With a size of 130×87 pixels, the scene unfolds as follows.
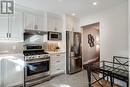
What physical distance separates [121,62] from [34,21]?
3252 mm

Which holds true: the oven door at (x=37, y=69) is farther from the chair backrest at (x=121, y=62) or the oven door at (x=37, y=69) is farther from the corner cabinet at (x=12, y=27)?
the chair backrest at (x=121, y=62)

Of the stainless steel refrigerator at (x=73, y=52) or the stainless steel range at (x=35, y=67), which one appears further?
the stainless steel refrigerator at (x=73, y=52)

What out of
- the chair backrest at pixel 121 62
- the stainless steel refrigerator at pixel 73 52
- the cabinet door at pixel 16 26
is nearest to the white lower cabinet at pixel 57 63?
the stainless steel refrigerator at pixel 73 52

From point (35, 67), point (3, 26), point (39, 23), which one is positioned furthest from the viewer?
point (39, 23)

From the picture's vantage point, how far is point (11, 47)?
3.93m

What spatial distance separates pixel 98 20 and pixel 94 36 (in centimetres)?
276

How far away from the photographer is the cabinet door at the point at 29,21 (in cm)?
392

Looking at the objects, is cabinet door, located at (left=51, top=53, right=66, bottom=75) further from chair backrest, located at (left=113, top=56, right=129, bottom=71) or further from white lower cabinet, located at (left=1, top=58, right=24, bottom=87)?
chair backrest, located at (left=113, top=56, right=129, bottom=71)

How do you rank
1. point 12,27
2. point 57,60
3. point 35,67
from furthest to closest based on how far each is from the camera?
point 57,60 → point 35,67 → point 12,27

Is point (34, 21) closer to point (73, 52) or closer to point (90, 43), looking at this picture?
point (73, 52)

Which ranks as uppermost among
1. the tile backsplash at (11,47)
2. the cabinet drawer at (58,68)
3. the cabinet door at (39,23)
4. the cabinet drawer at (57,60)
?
the cabinet door at (39,23)

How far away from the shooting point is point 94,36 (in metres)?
7.22

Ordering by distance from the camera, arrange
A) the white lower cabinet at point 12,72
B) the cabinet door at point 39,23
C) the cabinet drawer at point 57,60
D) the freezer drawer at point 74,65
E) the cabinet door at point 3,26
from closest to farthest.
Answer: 1. the white lower cabinet at point 12,72
2. the cabinet door at point 3,26
3. the cabinet door at point 39,23
4. the cabinet drawer at point 57,60
5. the freezer drawer at point 74,65

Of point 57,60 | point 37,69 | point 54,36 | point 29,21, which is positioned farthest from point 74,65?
point 29,21
